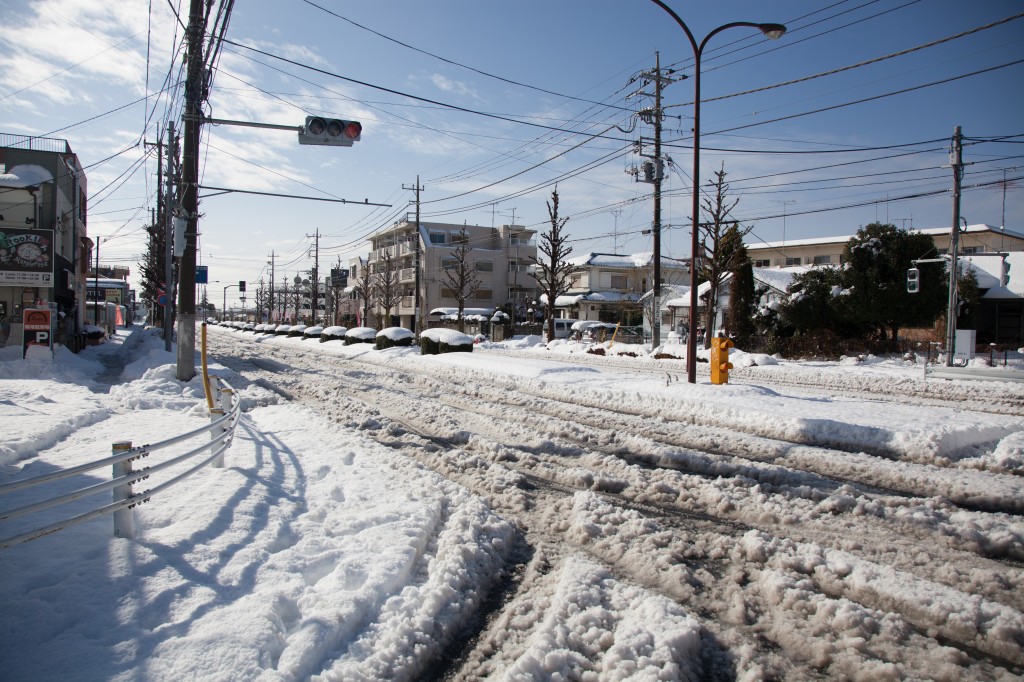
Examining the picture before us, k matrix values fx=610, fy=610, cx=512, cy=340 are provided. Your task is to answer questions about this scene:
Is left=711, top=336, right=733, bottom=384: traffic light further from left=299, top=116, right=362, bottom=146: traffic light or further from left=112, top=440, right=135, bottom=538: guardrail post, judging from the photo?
left=112, top=440, right=135, bottom=538: guardrail post

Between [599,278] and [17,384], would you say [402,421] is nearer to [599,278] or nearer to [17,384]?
[17,384]

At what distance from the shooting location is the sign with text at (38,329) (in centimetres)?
1875

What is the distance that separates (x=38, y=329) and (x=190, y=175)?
9366mm

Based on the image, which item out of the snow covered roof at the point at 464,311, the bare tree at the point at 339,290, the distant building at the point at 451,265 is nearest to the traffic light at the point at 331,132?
the snow covered roof at the point at 464,311

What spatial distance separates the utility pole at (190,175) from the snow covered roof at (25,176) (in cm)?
2506

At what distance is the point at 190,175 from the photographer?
1429 centimetres

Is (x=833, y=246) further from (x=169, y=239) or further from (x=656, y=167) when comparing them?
(x=169, y=239)

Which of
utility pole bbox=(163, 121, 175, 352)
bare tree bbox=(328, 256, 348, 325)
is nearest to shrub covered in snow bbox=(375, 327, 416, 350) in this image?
utility pole bbox=(163, 121, 175, 352)

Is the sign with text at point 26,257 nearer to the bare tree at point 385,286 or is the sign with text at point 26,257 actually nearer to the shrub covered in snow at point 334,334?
the shrub covered in snow at point 334,334

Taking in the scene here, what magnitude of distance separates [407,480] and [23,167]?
126ft

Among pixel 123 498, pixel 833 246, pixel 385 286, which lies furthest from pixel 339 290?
pixel 123 498

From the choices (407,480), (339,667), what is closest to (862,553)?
(339,667)

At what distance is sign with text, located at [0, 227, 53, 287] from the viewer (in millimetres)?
26906

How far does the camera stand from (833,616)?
3.74 m
